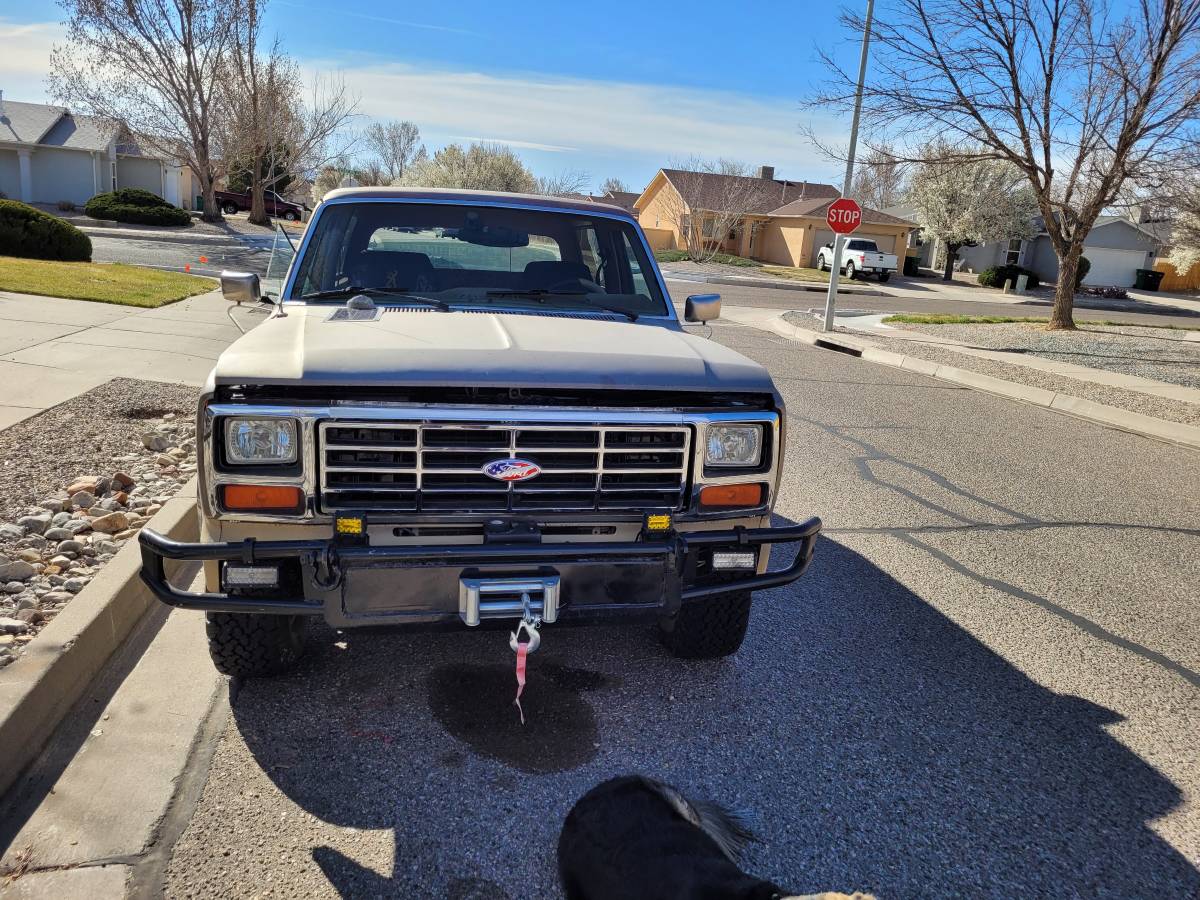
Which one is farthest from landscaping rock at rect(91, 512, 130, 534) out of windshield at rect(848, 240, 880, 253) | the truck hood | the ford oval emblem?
windshield at rect(848, 240, 880, 253)

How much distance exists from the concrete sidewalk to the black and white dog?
5.75 meters

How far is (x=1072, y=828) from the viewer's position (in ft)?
9.68

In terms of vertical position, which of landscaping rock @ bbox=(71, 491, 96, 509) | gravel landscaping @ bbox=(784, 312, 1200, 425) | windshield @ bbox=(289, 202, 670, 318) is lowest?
landscaping rock @ bbox=(71, 491, 96, 509)

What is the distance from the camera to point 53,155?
146ft

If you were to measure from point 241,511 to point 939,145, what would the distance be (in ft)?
63.2

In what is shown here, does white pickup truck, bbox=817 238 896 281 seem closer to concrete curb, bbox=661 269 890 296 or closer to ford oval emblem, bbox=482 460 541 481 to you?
concrete curb, bbox=661 269 890 296

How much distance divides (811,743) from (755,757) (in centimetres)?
26

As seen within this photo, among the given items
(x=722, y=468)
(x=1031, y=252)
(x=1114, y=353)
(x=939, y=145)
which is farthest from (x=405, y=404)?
(x=1031, y=252)

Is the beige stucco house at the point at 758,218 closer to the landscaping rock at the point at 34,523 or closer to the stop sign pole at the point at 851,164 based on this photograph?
the stop sign pole at the point at 851,164

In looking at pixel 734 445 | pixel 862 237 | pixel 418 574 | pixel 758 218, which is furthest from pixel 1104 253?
pixel 418 574

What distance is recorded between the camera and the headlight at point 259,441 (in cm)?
284

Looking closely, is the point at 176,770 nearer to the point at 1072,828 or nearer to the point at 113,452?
the point at 1072,828

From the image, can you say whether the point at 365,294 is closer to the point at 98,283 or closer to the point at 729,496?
the point at 729,496

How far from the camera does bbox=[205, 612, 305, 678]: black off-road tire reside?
3.30 meters
